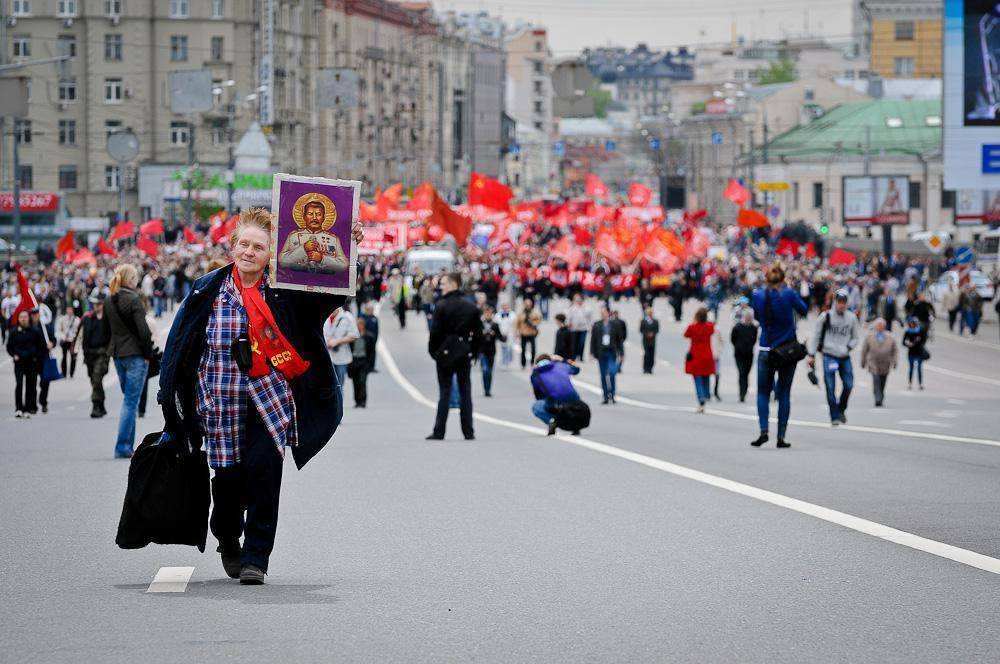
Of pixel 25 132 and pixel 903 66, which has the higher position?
pixel 903 66

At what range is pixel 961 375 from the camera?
36.4 meters

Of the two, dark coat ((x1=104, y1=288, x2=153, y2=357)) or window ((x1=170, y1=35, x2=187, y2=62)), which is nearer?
dark coat ((x1=104, y1=288, x2=153, y2=357))

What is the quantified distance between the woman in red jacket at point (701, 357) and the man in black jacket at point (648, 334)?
291 inches

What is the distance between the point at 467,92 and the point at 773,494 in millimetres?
155470

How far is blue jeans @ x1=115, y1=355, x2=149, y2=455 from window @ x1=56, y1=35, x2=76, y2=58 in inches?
3433

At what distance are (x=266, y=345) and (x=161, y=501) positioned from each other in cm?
77

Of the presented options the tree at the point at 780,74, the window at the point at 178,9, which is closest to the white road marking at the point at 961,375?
the window at the point at 178,9

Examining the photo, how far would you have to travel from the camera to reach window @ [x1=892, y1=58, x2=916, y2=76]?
482ft

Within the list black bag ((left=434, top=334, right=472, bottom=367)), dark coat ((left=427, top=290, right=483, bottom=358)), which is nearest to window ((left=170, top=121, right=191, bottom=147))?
dark coat ((left=427, top=290, right=483, bottom=358))

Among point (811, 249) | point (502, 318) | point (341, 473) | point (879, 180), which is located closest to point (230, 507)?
point (341, 473)

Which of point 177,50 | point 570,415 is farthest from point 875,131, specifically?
point 570,415

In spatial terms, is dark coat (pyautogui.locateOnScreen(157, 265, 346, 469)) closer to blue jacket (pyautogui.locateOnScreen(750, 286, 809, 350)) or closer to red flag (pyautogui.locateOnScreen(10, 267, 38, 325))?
blue jacket (pyautogui.locateOnScreen(750, 286, 809, 350))

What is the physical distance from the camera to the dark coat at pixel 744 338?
2905 cm

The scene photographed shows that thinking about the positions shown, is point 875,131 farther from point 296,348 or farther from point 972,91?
point 296,348
